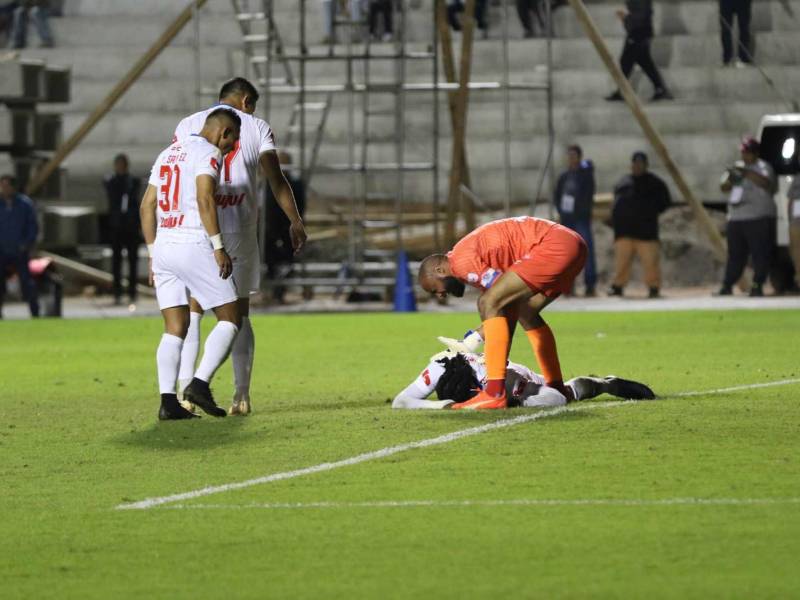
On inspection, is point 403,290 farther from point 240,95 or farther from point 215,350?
point 215,350

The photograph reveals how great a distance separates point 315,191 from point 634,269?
5795 millimetres

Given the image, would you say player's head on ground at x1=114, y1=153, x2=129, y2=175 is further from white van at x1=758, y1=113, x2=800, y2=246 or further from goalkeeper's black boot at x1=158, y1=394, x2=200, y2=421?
goalkeeper's black boot at x1=158, y1=394, x2=200, y2=421

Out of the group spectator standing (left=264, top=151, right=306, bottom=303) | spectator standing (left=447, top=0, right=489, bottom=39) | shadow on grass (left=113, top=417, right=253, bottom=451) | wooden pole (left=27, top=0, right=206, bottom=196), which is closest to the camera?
shadow on grass (left=113, top=417, right=253, bottom=451)

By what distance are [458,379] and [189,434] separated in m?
1.75

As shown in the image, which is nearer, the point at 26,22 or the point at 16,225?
the point at 16,225

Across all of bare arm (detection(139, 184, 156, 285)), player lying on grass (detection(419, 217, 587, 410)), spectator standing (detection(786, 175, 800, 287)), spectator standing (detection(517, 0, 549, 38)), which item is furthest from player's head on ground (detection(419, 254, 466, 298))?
spectator standing (detection(517, 0, 549, 38))

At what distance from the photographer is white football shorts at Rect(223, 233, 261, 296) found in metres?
12.4

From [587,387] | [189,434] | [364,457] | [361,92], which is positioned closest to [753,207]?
[361,92]

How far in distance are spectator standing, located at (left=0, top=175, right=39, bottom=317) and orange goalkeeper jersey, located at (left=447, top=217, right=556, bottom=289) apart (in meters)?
15.6

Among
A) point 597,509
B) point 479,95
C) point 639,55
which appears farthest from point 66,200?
point 597,509

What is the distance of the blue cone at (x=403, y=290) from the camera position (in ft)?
89.8

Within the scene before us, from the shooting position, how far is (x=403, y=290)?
2741 centimetres

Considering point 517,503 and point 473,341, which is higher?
point 473,341

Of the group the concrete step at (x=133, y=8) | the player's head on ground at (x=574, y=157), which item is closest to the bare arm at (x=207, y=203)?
the player's head on ground at (x=574, y=157)
